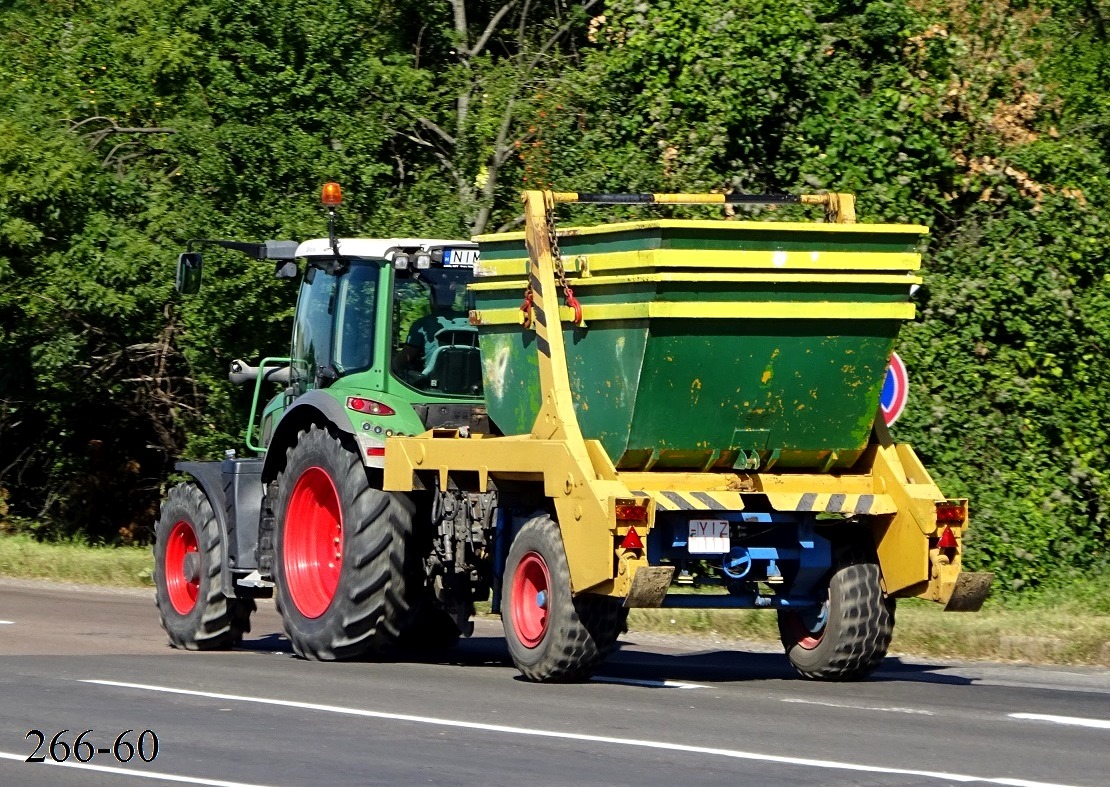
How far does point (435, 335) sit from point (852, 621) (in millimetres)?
3409

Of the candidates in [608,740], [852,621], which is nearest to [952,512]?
[852,621]

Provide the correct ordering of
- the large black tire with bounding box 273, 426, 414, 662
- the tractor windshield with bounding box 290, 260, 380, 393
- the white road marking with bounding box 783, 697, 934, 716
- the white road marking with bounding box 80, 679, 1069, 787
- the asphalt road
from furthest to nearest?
the tractor windshield with bounding box 290, 260, 380, 393
the large black tire with bounding box 273, 426, 414, 662
the white road marking with bounding box 783, 697, 934, 716
the asphalt road
the white road marking with bounding box 80, 679, 1069, 787

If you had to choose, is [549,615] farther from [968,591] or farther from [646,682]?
[968,591]

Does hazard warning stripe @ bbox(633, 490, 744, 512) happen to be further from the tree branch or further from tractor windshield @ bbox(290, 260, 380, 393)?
the tree branch

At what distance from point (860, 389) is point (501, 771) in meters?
4.43

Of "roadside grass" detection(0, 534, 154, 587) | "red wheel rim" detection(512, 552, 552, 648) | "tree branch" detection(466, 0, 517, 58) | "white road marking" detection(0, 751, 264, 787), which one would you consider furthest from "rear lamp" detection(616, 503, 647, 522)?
"tree branch" detection(466, 0, 517, 58)

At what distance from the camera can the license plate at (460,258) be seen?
1284cm

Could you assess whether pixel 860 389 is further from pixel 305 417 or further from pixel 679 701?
pixel 305 417

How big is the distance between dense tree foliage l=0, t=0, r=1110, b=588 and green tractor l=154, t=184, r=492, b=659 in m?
6.74

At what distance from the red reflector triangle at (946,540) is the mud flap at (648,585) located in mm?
1849

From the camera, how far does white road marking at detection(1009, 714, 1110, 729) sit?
31.1ft

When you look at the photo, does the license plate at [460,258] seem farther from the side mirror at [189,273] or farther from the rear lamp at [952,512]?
the rear lamp at [952,512]

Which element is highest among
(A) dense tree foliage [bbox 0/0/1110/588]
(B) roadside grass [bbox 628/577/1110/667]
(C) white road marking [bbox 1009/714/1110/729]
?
(A) dense tree foliage [bbox 0/0/1110/588]

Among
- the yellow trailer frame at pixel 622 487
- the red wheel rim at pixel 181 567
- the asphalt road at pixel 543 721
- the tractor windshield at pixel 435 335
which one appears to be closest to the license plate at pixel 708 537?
the yellow trailer frame at pixel 622 487
